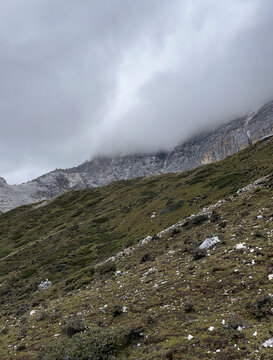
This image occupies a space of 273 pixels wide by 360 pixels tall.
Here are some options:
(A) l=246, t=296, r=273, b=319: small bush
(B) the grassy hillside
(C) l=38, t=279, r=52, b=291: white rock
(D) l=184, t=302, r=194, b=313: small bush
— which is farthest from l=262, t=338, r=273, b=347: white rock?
(C) l=38, t=279, r=52, b=291: white rock

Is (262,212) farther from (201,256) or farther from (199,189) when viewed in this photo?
(199,189)

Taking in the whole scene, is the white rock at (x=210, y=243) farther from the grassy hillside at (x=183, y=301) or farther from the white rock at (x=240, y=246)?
the white rock at (x=240, y=246)

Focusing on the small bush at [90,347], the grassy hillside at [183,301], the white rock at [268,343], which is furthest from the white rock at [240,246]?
the small bush at [90,347]

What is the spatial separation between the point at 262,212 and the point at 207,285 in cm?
1325

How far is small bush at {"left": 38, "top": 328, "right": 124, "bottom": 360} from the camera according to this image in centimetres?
1081

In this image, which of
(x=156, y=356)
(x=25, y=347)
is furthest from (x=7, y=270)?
(x=156, y=356)

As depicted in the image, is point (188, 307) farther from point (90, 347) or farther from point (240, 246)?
point (240, 246)

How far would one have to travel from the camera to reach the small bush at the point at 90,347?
10812 millimetres

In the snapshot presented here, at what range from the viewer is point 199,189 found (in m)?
67.9

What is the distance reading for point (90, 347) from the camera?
11.2m

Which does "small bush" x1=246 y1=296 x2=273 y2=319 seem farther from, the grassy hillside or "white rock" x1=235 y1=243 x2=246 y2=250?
"white rock" x1=235 y1=243 x2=246 y2=250

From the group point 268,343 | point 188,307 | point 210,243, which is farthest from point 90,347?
point 210,243

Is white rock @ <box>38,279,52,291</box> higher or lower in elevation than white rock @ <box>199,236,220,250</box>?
lower

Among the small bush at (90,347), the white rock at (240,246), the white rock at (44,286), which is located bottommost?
the white rock at (44,286)
